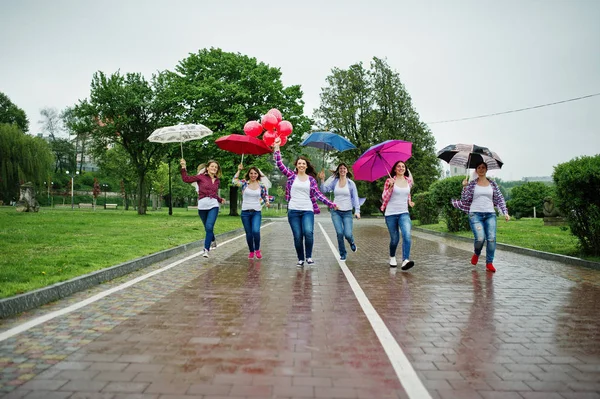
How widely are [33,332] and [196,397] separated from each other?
2.46 meters

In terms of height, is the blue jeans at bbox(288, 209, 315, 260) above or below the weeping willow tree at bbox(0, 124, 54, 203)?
below

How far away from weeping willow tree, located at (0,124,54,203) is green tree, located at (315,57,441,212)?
83.7 ft

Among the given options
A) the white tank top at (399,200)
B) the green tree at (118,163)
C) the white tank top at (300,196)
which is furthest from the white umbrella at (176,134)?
the green tree at (118,163)

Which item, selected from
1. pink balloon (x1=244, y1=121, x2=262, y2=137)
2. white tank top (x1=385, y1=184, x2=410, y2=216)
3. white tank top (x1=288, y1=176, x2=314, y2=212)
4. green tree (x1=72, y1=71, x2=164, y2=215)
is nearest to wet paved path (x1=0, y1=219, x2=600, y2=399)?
white tank top (x1=385, y1=184, x2=410, y2=216)

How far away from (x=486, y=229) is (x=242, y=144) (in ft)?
17.5

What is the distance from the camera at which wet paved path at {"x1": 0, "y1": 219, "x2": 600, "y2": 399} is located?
3.21 metres

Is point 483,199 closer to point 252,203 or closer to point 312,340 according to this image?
point 252,203

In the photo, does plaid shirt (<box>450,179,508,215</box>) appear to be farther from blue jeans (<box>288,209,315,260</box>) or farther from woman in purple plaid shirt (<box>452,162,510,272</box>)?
blue jeans (<box>288,209,315,260</box>)

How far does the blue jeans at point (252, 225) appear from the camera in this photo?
9820mm

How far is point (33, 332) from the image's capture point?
14.8 ft

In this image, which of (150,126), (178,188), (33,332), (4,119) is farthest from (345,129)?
(4,119)

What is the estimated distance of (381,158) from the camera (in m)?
9.68

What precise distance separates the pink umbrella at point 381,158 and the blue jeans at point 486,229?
1782 mm

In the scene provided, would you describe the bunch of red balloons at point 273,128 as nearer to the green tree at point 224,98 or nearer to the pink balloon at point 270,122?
the pink balloon at point 270,122
